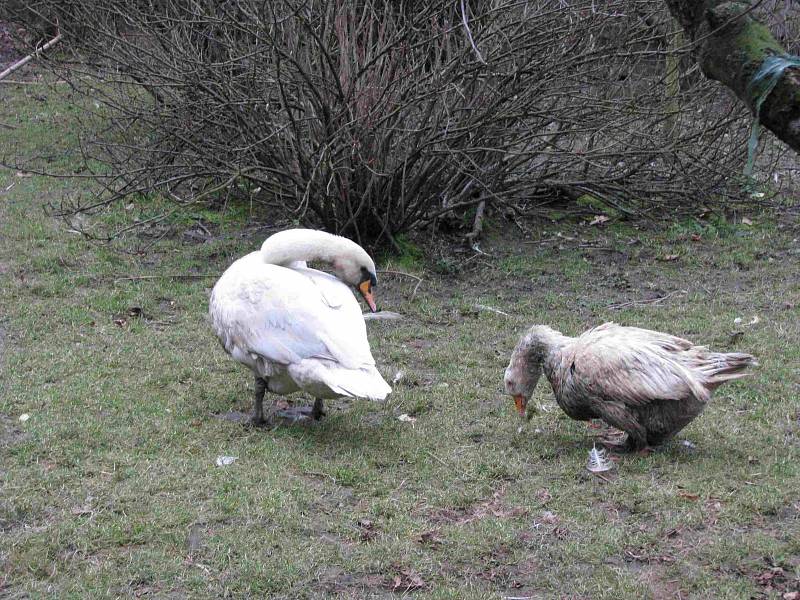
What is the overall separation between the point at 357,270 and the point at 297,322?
965 millimetres

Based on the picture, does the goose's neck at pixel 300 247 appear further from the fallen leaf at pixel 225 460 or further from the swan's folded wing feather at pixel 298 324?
the fallen leaf at pixel 225 460

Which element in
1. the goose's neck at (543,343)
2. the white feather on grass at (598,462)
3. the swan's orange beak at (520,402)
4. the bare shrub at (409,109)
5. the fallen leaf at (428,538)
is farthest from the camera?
the bare shrub at (409,109)

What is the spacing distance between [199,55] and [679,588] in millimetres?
7672

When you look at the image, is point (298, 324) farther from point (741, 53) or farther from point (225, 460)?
point (741, 53)

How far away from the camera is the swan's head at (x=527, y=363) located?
226 inches

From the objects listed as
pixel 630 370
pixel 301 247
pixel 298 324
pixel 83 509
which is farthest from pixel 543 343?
pixel 83 509

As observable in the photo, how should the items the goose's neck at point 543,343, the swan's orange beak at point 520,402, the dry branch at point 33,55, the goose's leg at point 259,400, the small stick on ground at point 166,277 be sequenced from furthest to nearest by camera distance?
the dry branch at point 33,55
the small stick on ground at point 166,277
the goose's leg at point 259,400
the swan's orange beak at point 520,402
the goose's neck at point 543,343

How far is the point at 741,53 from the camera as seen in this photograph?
253cm

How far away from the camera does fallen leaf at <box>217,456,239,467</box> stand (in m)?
5.41

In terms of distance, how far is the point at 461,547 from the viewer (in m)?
4.52

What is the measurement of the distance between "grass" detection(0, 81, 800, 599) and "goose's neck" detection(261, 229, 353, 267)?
39.4 inches

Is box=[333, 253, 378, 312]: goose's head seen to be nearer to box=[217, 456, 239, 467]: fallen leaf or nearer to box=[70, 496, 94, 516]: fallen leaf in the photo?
box=[217, 456, 239, 467]: fallen leaf

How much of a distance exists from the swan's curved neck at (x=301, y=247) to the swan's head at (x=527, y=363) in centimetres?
141

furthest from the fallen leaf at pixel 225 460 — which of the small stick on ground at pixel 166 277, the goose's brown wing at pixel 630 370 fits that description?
the small stick on ground at pixel 166 277
